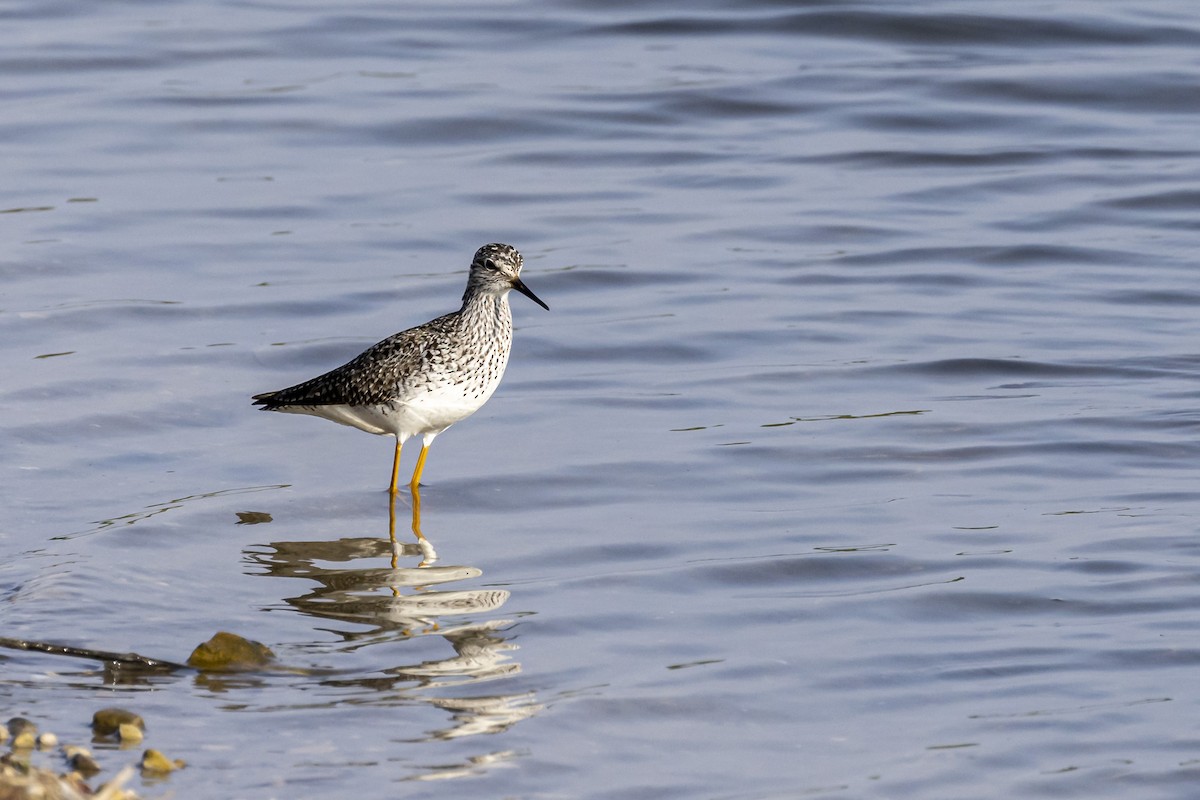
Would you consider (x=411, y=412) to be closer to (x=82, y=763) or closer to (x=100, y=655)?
(x=100, y=655)

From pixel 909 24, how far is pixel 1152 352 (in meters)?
11.7

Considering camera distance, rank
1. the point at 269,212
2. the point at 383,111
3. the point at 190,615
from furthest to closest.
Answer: the point at 383,111
the point at 269,212
the point at 190,615

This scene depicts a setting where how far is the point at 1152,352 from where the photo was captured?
12344 millimetres

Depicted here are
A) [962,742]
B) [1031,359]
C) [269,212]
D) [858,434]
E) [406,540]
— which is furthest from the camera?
[269,212]

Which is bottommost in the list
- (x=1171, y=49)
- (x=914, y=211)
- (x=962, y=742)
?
(x=962, y=742)

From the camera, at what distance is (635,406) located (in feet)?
37.6

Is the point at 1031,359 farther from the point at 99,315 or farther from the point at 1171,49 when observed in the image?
the point at 1171,49

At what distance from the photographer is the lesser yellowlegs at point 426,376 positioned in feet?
32.4

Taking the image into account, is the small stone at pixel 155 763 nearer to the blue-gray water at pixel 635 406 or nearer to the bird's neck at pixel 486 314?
the blue-gray water at pixel 635 406

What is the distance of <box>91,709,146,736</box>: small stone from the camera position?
20.3ft

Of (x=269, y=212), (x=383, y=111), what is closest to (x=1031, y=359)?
(x=269, y=212)

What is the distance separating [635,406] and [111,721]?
5.74 meters

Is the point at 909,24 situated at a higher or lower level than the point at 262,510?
higher

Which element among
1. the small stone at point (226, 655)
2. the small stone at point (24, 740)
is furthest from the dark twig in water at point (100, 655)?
the small stone at point (24, 740)
